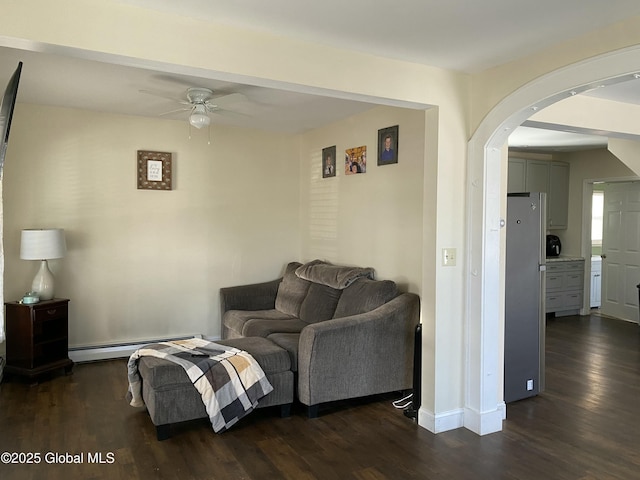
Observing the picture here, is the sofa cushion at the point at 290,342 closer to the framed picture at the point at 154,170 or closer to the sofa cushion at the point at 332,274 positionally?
the sofa cushion at the point at 332,274

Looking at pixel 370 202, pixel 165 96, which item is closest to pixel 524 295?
pixel 370 202

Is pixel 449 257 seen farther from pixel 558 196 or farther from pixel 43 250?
pixel 558 196

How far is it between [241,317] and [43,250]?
1.78 metres

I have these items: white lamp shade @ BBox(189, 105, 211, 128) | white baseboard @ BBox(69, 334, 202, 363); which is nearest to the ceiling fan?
white lamp shade @ BBox(189, 105, 211, 128)

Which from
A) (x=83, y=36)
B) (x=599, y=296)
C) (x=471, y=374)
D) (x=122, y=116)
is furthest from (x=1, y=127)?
(x=599, y=296)

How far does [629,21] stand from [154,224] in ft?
13.8

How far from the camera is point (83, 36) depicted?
7.12ft

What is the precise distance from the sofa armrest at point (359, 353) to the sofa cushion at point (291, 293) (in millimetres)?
1296

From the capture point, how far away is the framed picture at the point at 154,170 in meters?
4.91

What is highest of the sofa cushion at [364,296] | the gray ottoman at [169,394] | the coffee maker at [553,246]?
the coffee maker at [553,246]

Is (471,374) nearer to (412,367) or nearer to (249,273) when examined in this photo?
(412,367)

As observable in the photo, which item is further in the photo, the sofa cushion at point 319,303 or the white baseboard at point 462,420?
the sofa cushion at point 319,303

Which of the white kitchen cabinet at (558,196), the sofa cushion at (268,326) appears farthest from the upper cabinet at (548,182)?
the sofa cushion at (268,326)

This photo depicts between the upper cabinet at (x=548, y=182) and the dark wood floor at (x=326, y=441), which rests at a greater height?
the upper cabinet at (x=548, y=182)
